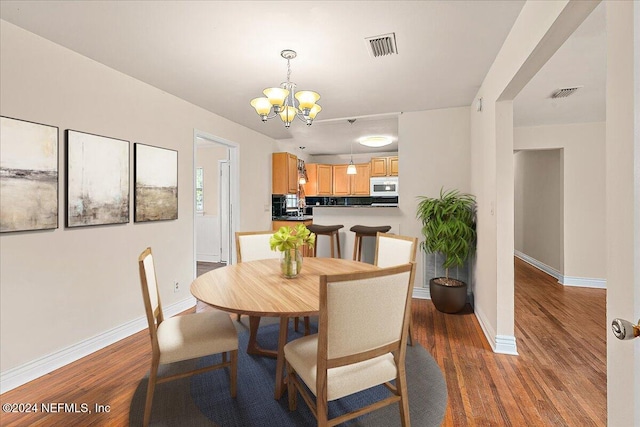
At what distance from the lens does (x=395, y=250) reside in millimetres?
2676

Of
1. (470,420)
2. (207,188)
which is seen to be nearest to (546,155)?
(470,420)

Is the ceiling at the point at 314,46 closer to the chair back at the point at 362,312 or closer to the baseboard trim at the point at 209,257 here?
the chair back at the point at 362,312

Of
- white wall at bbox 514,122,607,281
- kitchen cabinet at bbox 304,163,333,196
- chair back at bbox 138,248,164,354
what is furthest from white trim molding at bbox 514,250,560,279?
chair back at bbox 138,248,164,354

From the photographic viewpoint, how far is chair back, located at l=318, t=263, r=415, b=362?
1.27 metres

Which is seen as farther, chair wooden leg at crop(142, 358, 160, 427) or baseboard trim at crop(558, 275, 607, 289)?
baseboard trim at crop(558, 275, 607, 289)

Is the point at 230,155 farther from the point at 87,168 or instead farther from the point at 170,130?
the point at 87,168

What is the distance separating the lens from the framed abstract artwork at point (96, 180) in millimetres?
2381

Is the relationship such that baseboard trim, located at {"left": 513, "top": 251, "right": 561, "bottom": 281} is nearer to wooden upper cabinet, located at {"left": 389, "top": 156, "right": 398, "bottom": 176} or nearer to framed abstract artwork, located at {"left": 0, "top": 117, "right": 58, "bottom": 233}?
wooden upper cabinet, located at {"left": 389, "top": 156, "right": 398, "bottom": 176}

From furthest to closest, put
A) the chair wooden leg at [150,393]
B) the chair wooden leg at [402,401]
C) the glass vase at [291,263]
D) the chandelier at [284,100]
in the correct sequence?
the chandelier at [284,100] → the glass vase at [291,263] → the chair wooden leg at [150,393] → the chair wooden leg at [402,401]

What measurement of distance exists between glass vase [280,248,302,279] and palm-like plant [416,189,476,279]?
191 cm

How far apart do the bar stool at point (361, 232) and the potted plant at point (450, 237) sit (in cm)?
53

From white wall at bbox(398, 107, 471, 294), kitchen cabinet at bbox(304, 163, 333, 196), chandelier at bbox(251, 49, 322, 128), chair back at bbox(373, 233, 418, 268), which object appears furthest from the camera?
kitchen cabinet at bbox(304, 163, 333, 196)

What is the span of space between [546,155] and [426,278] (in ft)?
11.4

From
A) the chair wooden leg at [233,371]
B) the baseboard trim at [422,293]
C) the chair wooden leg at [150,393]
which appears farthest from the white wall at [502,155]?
the chair wooden leg at [150,393]
